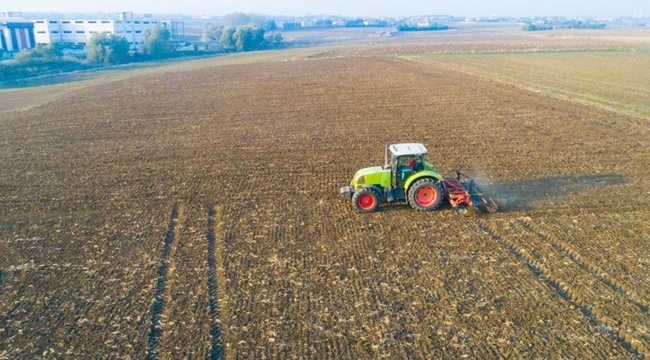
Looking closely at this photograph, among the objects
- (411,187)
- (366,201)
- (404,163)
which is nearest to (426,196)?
(411,187)

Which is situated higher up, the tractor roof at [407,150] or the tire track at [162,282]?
the tractor roof at [407,150]

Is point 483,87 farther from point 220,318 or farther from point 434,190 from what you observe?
point 220,318

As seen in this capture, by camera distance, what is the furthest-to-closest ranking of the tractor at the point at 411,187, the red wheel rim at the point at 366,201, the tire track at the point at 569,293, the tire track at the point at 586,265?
the red wheel rim at the point at 366,201, the tractor at the point at 411,187, the tire track at the point at 586,265, the tire track at the point at 569,293

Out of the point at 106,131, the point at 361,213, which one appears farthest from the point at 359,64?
the point at 361,213

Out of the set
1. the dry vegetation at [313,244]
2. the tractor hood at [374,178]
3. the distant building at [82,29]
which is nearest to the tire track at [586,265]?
the dry vegetation at [313,244]

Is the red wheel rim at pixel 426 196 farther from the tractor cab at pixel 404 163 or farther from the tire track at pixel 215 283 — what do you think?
the tire track at pixel 215 283

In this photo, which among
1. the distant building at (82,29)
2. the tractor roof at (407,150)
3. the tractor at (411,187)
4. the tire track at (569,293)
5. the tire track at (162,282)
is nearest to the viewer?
the tire track at (569,293)
